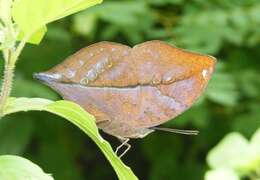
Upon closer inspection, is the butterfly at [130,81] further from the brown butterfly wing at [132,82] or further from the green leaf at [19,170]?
the green leaf at [19,170]

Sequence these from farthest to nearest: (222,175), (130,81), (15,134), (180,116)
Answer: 1. (15,134)
2. (180,116)
3. (222,175)
4. (130,81)

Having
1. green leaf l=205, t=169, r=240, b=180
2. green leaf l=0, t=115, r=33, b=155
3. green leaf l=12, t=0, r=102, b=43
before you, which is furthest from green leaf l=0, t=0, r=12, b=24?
green leaf l=0, t=115, r=33, b=155

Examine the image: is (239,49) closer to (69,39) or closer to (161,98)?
(69,39)

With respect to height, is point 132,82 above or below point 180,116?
above

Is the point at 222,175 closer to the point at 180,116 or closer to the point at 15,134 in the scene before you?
the point at 180,116

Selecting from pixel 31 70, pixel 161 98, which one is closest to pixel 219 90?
pixel 31 70

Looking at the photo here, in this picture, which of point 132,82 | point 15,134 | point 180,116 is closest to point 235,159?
point 132,82
